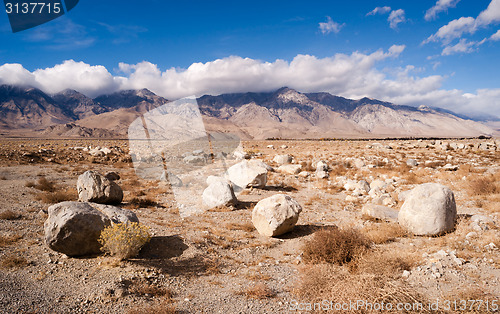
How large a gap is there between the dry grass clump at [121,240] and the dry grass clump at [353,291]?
4017mm

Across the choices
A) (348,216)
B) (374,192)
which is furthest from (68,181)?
(374,192)

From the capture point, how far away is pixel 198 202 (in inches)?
516

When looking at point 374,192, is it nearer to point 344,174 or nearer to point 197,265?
point 344,174

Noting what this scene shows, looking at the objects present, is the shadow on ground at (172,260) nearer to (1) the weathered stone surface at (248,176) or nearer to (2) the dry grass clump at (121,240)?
(2) the dry grass clump at (121,240)

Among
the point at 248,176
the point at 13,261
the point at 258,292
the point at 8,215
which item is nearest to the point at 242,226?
the point at 258,292

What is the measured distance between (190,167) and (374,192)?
1621 centimetres

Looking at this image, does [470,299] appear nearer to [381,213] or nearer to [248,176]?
[381,213]

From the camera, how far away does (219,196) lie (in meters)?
12.3

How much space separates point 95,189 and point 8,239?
410cm

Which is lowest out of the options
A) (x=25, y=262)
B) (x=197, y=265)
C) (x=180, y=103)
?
(x=197, y=265)

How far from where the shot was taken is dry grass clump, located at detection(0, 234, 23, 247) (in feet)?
22.4

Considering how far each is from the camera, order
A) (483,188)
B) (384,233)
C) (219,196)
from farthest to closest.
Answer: (483,188) → (219,196) → (384,233)

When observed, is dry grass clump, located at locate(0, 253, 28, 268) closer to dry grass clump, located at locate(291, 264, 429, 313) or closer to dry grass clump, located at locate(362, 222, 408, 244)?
dry grass clump, located at locate(291, 264, 429, 313)

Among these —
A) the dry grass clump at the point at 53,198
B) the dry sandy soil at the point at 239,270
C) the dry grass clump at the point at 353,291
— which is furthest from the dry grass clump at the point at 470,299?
the dry grass clump at the point at 53,198
